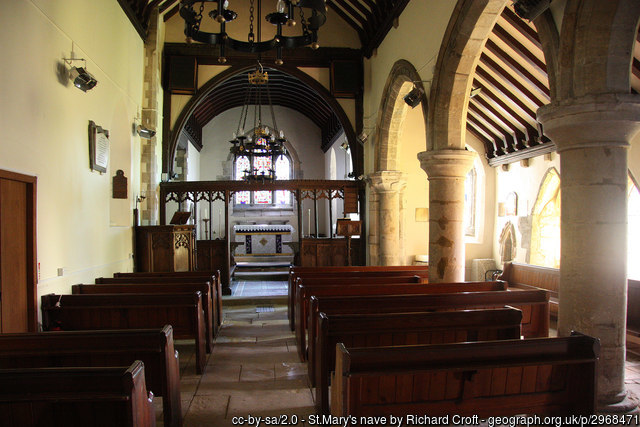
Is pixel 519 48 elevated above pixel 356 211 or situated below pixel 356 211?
above

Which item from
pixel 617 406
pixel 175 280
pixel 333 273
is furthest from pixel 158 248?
pixel 617 406

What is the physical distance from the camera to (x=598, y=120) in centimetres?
284

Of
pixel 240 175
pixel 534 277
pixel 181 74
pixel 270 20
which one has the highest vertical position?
pixel 181 74

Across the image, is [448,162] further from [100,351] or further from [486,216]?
[486,216]

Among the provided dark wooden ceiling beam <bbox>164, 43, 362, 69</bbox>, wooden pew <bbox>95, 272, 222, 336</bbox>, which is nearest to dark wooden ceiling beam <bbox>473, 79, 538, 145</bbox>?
dark wooden ceiling beam <bbox>164, 43, 362, 69</bbox>

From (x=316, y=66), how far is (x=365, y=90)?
1198 millimetres

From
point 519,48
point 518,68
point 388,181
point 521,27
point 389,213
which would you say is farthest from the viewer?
point 389,213

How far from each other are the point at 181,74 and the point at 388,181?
4.75 m

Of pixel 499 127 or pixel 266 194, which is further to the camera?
pixel 266 194

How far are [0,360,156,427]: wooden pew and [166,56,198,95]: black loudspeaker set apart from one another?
842 cm

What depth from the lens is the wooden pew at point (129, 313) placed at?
12.6 ft

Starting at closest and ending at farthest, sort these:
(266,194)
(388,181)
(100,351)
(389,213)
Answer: (100,351) < (388,181) < (389,213) < (266,194)

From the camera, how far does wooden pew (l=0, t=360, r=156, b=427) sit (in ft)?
5.56

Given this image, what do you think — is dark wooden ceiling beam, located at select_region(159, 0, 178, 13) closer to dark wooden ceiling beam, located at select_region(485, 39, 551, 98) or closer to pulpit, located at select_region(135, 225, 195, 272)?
pulpit, located at select_region(135, 225, 195, 272)
